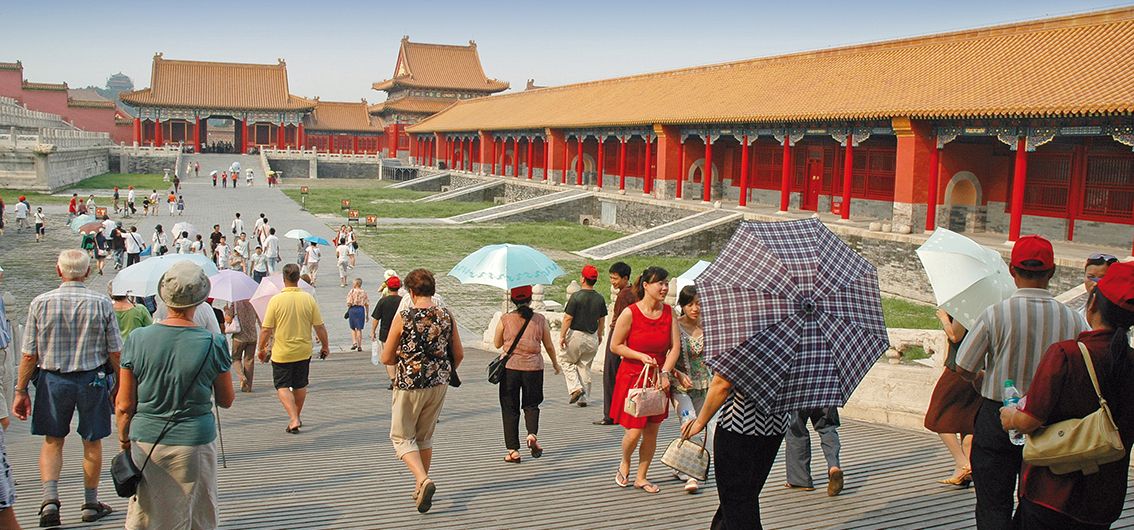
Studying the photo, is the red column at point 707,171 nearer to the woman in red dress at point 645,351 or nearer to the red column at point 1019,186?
the red column at point 1019,186

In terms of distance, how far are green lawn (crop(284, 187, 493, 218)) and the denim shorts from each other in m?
32.3

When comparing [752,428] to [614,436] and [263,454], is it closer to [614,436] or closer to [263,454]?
[614,436]

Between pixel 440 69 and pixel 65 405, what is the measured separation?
65815mm

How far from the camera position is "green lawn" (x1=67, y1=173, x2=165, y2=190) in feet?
149

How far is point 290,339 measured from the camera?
25.5 feet

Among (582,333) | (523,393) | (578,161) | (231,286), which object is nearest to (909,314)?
(582,333)

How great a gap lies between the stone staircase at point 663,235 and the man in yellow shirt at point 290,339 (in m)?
18.2

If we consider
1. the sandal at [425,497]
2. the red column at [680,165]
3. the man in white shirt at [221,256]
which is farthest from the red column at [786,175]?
the sandal at [425,497]

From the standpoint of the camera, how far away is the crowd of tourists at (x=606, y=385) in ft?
12.3

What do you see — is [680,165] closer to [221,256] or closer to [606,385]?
[221,256]

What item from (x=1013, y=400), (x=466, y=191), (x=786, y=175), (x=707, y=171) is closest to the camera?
(x=1013, y=400)

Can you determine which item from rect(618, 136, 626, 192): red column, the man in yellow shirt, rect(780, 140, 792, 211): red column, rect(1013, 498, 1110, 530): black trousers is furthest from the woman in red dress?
rect(618, 136, 626, 192): red column

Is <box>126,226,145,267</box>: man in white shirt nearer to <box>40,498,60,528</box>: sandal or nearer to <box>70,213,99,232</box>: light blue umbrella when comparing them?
<box>70,213,99,232</box>: light blue umbrella

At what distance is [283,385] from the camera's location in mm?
7777
